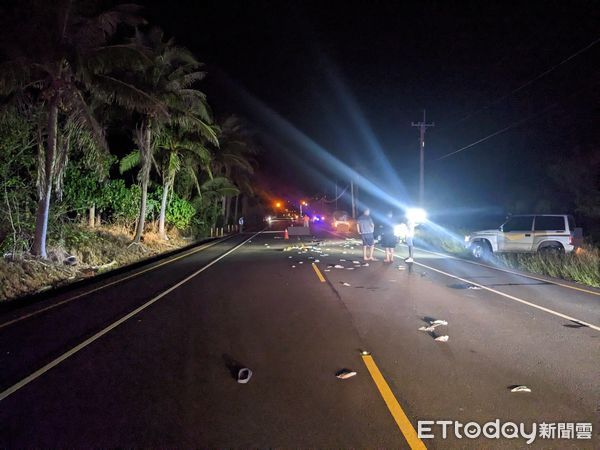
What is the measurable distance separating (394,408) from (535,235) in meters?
15.9

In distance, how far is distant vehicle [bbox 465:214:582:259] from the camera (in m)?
18.0

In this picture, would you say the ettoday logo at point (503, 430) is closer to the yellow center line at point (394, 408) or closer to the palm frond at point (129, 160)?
the yellow center line at point (394, 408)

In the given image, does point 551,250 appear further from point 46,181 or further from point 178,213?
point 178,213

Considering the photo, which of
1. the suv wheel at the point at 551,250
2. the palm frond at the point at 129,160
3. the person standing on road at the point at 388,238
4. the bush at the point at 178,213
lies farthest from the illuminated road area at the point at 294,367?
the bush at the point at 178,213

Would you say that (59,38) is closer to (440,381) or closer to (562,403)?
(440,381)

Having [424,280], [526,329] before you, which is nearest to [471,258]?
[424,280]

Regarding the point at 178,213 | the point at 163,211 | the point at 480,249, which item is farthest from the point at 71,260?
the point at 178,213

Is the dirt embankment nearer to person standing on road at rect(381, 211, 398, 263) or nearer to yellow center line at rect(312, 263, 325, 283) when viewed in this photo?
yellow center line at rect(312, 263, 325, 283)

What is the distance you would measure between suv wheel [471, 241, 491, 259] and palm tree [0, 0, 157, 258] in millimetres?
13433

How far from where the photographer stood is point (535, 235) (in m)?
18.4

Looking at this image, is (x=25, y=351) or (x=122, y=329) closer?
(x=25, y=351)

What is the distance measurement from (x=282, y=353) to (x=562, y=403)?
3.20 m

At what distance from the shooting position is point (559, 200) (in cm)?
3044

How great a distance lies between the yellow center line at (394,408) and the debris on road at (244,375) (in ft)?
4.51
